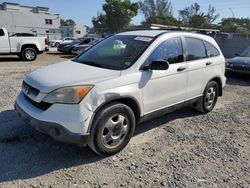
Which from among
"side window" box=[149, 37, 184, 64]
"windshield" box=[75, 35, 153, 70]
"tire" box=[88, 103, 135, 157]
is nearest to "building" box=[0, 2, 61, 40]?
"windshield" box=[75, 35, 153, 70]

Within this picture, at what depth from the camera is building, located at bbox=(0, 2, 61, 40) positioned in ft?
162

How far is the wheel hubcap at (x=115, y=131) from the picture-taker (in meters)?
3.70

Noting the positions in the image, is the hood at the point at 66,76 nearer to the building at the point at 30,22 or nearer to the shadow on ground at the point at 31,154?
the shadow on ground at the point at 31,154

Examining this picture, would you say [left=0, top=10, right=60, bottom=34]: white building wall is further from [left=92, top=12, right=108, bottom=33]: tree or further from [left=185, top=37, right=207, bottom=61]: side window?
[left=185, top=37, right=207, bottom=61]: side window

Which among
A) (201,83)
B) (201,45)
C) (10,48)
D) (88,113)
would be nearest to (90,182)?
(88,113)

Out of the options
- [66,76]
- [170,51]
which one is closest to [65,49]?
[170,51]

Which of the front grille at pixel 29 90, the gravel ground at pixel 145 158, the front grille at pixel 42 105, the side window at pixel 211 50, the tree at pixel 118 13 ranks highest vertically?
the tree at pixel 118 13

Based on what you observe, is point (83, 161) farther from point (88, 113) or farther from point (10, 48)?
point (10, 48)

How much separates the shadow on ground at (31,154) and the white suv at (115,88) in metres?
0.40

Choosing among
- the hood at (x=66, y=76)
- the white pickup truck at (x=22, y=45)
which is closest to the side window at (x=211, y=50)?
the hood at (x=66, y=76)

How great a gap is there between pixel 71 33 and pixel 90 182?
63028mm

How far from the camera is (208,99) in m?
5.68

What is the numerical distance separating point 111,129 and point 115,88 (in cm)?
58

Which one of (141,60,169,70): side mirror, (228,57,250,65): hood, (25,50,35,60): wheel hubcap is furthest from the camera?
(25,50,35,60): wheel hubcap
